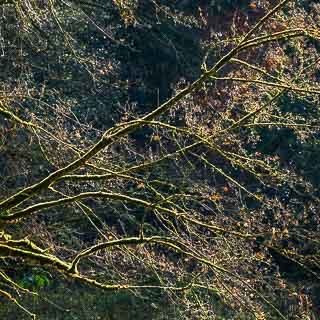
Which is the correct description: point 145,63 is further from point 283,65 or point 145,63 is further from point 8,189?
point 283,65

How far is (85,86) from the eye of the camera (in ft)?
38.4

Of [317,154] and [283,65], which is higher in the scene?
[283,65]

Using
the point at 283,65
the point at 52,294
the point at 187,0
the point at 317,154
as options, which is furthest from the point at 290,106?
the point at 283,65

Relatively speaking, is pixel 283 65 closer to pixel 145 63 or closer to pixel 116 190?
pixel 116 190

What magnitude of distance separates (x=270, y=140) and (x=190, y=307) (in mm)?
7385

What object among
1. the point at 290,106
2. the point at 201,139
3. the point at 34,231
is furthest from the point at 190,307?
the point at 290,106

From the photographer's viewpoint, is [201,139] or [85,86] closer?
[201,139]

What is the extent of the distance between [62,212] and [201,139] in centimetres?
437

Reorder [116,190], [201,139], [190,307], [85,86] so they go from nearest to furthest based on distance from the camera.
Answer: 1. [201,139]
2. [190,307]
3. [116,190]
4. [85,86]

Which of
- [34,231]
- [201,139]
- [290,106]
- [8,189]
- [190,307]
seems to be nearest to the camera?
[201,139]

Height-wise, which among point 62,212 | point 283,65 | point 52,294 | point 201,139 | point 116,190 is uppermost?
point 283,65

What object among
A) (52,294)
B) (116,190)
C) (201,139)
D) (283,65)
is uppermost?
(283,65)

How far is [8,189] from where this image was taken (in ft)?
31.1

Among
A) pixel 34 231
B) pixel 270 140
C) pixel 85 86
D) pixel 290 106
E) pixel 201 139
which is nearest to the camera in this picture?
pixel 201 139
